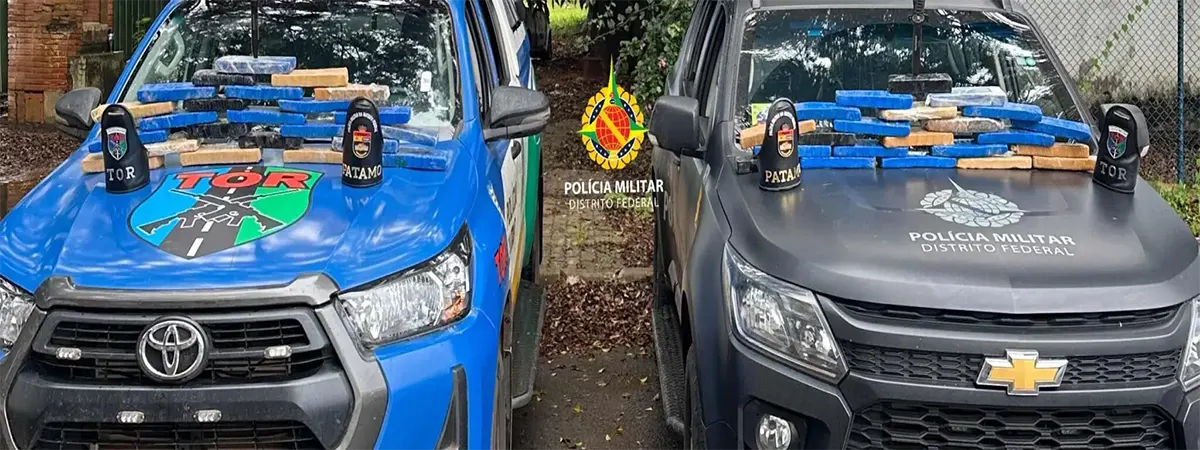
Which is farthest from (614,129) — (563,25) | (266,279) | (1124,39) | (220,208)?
(563,25)

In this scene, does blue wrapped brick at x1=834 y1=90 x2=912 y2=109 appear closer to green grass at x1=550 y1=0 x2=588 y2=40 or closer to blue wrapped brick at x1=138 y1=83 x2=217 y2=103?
blue wrapped brick at x1=138 y1=83 x2=217 y2=103

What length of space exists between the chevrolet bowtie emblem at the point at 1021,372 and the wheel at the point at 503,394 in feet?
4.98

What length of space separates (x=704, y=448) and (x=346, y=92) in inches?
78.4

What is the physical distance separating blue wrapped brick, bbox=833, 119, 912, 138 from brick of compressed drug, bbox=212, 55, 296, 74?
7.14 feet

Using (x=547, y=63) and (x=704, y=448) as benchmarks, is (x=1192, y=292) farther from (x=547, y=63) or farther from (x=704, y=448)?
(x=547, y=63)

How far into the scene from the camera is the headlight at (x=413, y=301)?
3.37 meters

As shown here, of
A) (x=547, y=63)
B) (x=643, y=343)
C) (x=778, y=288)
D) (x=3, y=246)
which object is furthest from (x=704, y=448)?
(x=547, y=63)

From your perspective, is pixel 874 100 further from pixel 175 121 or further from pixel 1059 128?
pixel 175 121

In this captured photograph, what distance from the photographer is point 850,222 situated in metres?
3.68

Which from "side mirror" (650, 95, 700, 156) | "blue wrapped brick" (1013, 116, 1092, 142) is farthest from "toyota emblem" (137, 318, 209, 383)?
"blue wrapped brick" (1013, 116, 1092, 142)

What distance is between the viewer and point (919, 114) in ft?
14.5

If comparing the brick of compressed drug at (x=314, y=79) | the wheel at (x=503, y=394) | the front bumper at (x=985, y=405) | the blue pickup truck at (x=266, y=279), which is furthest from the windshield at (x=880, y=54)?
the front bumper at (x=985, y=405)

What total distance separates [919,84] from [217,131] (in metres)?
2.78

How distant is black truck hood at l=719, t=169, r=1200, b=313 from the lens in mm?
3291
